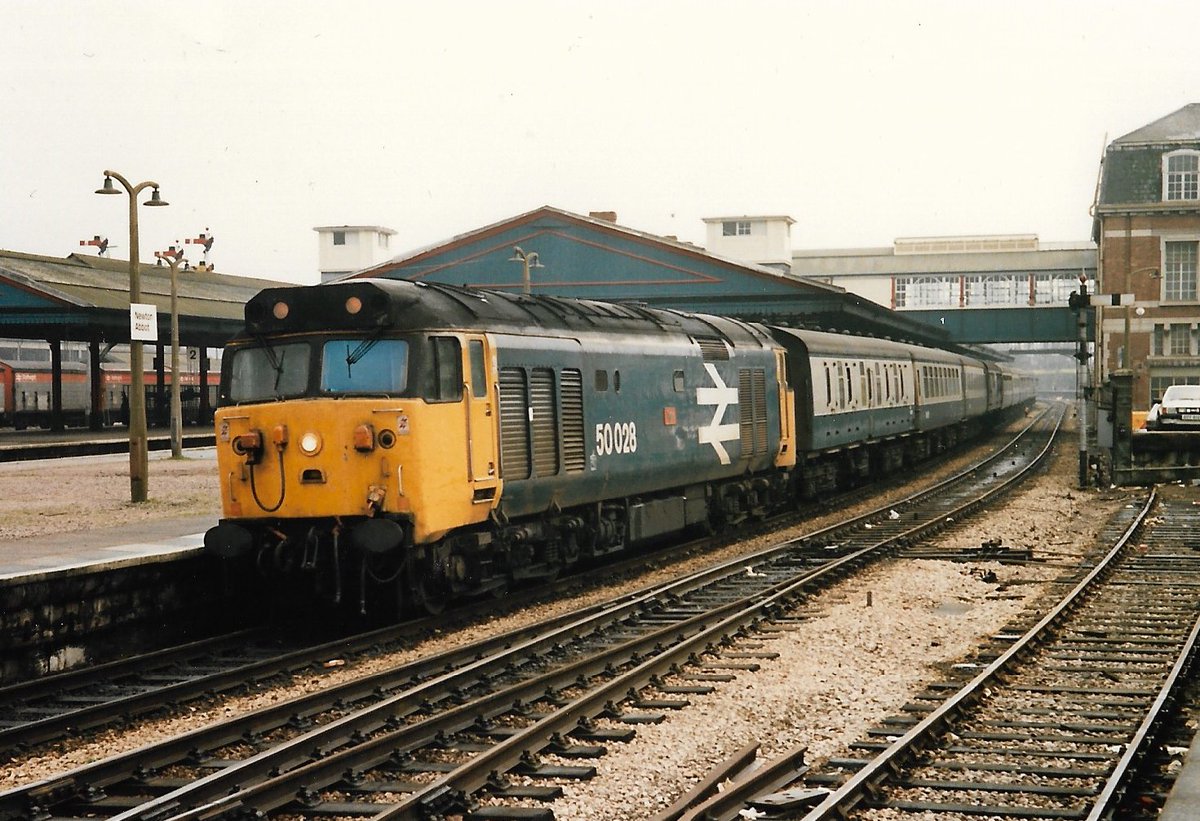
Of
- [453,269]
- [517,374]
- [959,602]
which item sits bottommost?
[959,602]

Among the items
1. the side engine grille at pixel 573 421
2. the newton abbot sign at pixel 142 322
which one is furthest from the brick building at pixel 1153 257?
the side engine grille at pixel 573 421

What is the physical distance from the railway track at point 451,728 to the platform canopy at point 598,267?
119 feet

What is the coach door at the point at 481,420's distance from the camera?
1316cm

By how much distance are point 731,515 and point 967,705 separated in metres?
12.0

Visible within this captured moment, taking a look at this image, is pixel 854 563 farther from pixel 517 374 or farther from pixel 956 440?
pixel 956 440

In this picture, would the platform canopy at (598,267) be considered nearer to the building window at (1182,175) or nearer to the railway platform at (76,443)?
the railway platform at (76,443)

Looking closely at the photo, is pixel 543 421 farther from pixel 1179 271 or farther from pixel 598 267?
pixel 1179 271

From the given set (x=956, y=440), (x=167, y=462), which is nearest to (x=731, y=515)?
(x=167, y=462)

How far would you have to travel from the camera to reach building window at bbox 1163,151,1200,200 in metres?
59.7

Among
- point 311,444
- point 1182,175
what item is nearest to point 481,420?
point 311,444

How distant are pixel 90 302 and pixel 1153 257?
146 feet

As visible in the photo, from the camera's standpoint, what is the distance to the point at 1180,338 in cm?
5928

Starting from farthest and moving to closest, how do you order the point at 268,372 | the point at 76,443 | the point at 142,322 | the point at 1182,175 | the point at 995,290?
the point at 995,290 < the point at 1182,175 < the point at 76,443 < the point at 142,322 < the point at 268,372

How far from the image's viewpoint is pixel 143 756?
847 centimetres
